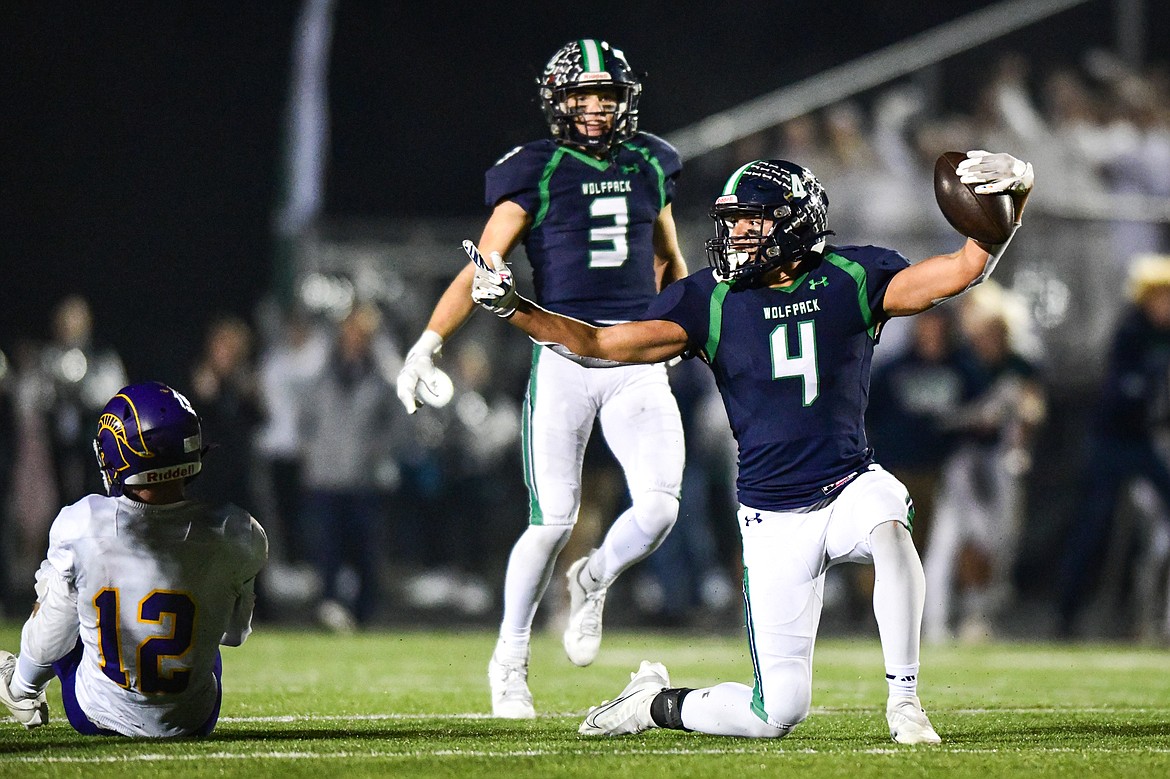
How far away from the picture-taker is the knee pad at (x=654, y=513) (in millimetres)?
5934

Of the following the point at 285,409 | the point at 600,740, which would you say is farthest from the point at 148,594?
the point at 285,409

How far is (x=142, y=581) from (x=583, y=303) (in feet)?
6.67

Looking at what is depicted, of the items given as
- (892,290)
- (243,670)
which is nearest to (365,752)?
(892,290)

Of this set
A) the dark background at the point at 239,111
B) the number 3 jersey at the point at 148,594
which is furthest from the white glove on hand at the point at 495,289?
the dark background at the point at 239,111

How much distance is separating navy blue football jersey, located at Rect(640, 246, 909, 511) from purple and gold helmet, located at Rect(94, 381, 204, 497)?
1458 mm

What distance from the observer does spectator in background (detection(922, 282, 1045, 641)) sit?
393 inches

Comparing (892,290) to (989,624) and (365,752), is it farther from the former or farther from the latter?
(989,624)

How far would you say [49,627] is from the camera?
4.77 m

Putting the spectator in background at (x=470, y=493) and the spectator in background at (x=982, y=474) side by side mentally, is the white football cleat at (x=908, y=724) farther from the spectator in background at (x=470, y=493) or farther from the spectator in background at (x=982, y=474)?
the spectator in background at (x=470, y=493)

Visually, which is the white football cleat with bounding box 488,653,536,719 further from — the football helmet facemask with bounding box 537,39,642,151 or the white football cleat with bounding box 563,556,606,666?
the football helmet facemask with bounding box 537,39,642,151

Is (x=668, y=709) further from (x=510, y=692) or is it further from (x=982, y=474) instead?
(x=982, y=474)

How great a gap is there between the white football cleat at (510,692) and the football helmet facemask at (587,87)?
186cm

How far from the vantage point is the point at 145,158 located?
14352 mm

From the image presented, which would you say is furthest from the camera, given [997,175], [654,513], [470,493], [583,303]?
[470,493]
